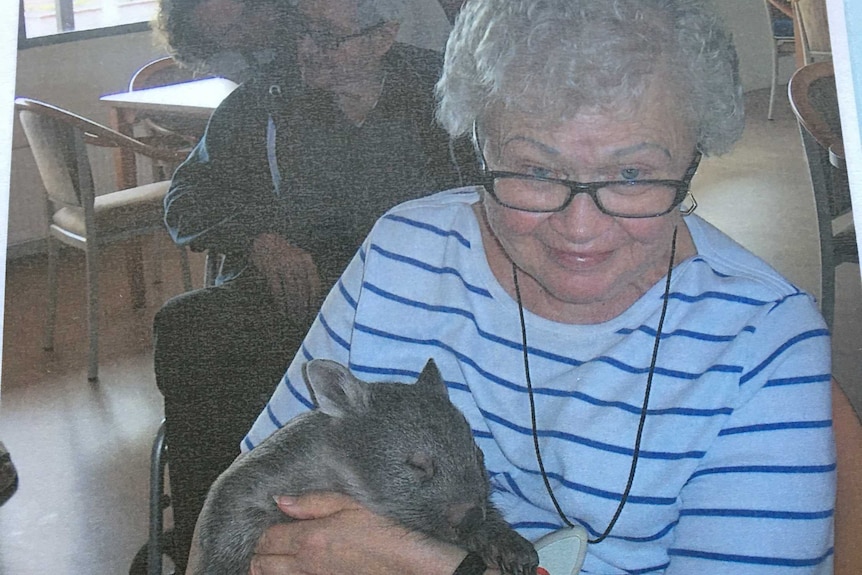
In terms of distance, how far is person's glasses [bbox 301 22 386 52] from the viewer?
952 mm

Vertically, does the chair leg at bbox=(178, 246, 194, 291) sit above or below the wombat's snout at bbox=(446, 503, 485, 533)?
above

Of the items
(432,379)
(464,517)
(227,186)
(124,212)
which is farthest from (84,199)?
(464,517)

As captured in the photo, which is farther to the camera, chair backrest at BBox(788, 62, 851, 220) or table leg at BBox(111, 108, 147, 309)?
table leg at BBox(111, 108, 147, 309)

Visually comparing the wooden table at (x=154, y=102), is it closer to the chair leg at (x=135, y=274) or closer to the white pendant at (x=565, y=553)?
the chair leg at (x=135, y=274)

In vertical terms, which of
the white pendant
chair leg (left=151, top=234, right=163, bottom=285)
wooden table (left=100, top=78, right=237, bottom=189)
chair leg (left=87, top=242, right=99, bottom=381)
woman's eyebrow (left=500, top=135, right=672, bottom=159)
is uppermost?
wooden table (left=100, top=78, right=237, bottom=189)

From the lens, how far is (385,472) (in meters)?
0.95

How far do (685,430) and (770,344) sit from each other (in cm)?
12

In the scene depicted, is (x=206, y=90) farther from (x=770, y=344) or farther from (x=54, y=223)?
(x=770, y=344)

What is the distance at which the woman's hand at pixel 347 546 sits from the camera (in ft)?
2.99

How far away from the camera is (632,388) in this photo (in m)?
0.93

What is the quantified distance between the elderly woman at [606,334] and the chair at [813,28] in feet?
0.24

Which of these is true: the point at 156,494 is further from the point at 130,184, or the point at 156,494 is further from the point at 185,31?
the point at 185,31

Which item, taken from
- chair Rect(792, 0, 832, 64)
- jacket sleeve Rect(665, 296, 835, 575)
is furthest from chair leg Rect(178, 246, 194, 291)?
chair Rect(792, 0, 832, 64)

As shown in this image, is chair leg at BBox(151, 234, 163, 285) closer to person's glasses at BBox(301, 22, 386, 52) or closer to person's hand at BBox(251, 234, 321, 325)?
person's hand at BBox(251, 234, 321, 325)
